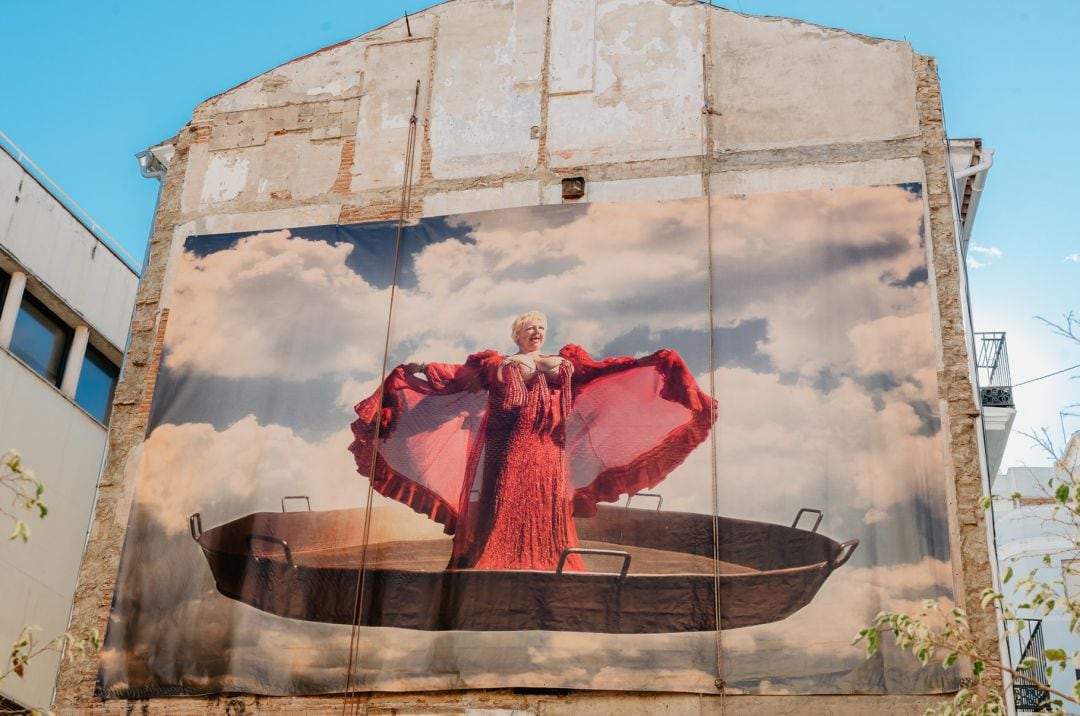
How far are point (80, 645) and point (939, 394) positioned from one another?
23.0 feet

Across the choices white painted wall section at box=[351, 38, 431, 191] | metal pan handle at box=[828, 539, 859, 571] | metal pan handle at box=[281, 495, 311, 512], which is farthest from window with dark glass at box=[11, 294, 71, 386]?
metal pan handle at box=[828, 539, 859, 571]

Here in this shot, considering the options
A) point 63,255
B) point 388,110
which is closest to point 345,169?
point 388,110

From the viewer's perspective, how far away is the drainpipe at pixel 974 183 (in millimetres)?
12289

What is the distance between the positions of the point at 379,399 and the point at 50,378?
7505mm

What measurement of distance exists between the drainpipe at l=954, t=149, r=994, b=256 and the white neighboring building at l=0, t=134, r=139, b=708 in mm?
10567

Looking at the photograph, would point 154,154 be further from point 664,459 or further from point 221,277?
point 664,459

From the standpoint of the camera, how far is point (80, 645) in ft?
25.1

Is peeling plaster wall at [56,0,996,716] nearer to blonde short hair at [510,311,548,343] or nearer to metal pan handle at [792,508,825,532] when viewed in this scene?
blonde short hair at [510,311,548,343]

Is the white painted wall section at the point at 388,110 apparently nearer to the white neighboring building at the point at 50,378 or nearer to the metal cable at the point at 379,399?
the metal cable at the point at 379,399

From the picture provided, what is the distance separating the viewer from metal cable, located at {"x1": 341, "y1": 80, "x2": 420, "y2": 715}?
35.6ft

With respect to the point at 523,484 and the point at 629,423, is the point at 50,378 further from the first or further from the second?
the point at 629,423

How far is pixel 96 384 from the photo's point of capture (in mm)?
18547

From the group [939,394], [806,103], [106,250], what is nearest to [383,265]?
[806,103]

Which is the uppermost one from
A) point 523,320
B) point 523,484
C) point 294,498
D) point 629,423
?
point 523,320
